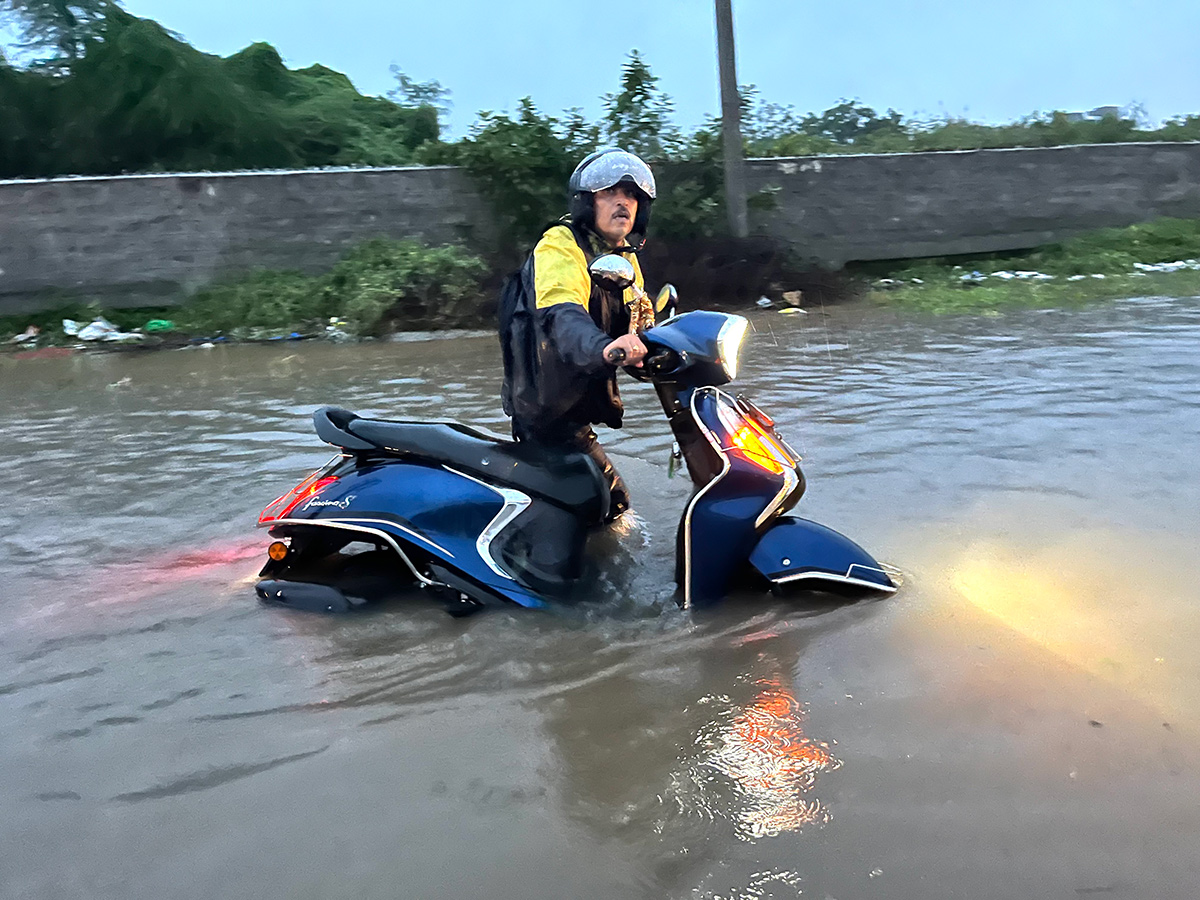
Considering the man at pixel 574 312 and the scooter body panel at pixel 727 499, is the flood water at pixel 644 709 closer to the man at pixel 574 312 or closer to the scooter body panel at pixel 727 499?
the scooter body panel at pixel 727 499

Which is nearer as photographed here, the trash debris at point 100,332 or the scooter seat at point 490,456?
the scooter seat at point 490,456

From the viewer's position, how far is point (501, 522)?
3.18 meters

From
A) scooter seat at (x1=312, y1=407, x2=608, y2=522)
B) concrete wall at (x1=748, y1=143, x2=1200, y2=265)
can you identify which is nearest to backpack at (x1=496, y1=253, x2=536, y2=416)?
scooter seat at (x1=312, y1=407, x2=608, y2=522)

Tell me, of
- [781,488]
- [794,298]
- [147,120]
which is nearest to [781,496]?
[781,488]

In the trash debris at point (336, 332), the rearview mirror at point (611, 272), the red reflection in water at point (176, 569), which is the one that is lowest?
the red reflection in water at point (176, 569)

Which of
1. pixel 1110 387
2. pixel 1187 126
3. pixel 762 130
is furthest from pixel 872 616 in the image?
pixel 1187 126

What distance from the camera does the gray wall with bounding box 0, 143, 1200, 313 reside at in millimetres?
10789

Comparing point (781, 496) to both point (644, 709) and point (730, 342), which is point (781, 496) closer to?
point (730, 342)

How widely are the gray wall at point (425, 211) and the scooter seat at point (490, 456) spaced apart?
8.67 meters

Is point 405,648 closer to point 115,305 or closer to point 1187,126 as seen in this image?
point 115,305

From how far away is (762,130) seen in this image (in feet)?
47.1

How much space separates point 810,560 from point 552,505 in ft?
2.82

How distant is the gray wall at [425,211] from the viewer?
425 inches

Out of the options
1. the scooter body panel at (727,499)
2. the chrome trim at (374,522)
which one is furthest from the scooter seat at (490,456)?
the scooter body panel at (727,499)
